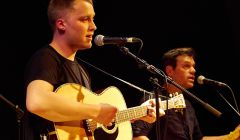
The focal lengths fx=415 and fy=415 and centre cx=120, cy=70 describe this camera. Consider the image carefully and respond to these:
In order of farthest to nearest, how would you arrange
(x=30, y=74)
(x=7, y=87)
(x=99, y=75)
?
(x=99, y=75) < (x=7, y=87) < (x=30, y=74)

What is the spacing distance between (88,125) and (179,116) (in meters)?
1.67

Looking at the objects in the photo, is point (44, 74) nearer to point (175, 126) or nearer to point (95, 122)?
point (95, 122)

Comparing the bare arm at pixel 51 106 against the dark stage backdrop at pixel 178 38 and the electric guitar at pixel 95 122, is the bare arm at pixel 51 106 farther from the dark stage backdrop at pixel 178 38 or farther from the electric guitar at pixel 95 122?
the dark stage backdrop at pixel 178 38

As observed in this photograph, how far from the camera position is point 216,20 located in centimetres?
571

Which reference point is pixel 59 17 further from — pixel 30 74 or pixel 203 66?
pixel 203 66

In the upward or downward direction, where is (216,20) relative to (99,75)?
upward

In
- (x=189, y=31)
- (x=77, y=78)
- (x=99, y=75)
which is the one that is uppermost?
(x=189, y=31)

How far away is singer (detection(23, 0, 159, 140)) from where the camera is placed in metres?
2.53

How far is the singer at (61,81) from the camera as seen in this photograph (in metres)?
2.53

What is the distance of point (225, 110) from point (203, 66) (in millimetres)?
683

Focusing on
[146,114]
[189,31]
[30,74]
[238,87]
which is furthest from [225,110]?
[30,74]

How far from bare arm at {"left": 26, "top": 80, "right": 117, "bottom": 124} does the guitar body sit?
85mm

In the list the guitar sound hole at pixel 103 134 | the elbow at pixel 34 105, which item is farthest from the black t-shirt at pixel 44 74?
the guitar sound hole at pixel 103 134

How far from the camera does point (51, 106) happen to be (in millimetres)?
2521
